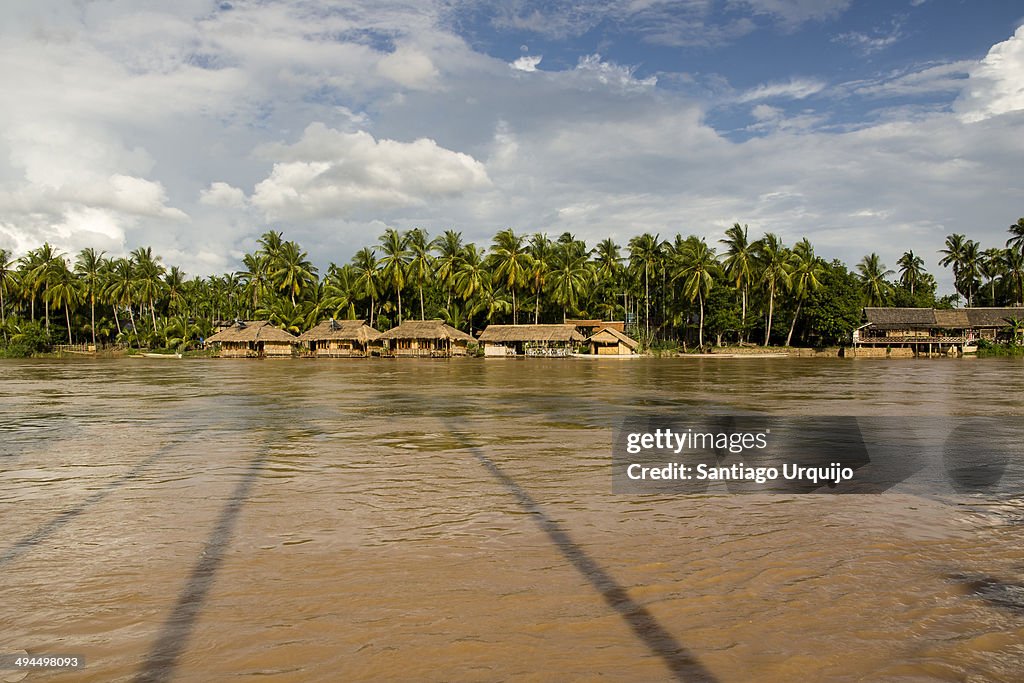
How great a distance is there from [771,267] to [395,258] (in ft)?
101

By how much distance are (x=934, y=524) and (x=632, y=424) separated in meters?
8.19

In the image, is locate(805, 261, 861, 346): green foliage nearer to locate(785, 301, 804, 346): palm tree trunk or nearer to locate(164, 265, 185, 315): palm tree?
locate(785, 301, 804, 346): palm tree trunk

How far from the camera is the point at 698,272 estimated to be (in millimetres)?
54750

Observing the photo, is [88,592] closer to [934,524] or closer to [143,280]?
[934,524]

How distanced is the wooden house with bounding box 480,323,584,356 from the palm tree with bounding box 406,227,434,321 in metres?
6.88

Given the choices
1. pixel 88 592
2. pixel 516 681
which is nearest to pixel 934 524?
pixel 516 681

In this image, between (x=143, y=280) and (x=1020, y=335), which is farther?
(x=143, y=280)

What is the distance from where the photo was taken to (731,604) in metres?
4.45

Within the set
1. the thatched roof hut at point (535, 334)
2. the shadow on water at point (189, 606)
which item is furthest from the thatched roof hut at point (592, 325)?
the shadow on water at point (189, 606)

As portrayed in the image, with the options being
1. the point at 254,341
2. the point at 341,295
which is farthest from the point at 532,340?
the point at 254,341

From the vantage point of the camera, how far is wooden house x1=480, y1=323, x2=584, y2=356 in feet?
172

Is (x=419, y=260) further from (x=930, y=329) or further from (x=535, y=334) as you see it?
(x=930, y=329)

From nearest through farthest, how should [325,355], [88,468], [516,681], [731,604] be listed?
[516,681], [731,604], [88,468], [325,355]

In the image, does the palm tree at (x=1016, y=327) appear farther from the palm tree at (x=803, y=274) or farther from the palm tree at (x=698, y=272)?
the palm tree at (x=698, y=272)
